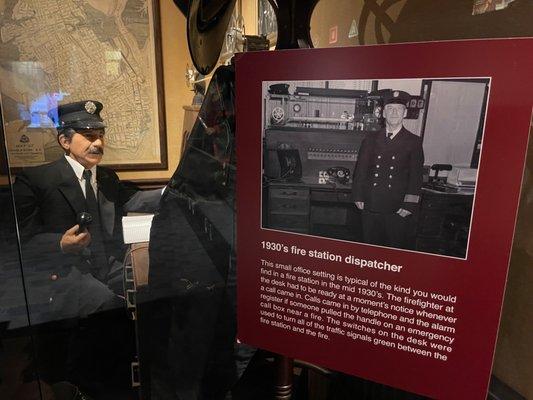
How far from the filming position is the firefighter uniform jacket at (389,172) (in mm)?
729

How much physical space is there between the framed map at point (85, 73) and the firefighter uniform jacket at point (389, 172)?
3.48ft

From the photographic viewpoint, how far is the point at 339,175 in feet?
2.60

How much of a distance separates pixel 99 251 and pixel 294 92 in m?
1.17

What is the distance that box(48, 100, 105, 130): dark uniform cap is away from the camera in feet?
4.67

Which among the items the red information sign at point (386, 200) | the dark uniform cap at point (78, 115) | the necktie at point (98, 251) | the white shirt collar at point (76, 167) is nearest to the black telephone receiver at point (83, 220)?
the necktie at point (98, 251)

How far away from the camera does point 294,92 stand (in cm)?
80

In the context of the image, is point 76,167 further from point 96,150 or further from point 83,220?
point 83,220

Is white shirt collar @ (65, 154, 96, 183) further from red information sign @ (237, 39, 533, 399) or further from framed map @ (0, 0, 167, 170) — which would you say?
red information sign @ (237, 39, 533, 399)

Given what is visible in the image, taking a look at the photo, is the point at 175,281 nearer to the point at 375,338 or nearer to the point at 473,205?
the point at 375,338

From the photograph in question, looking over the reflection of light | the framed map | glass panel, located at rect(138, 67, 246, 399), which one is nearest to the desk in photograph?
glass panel, located at rect(138, 67, 246, 399)

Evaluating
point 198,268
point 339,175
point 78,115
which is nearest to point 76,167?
point 78,115

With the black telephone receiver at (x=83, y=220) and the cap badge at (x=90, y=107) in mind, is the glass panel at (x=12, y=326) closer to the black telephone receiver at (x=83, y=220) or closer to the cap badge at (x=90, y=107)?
the black telephone receiver at (x=83, y=220)

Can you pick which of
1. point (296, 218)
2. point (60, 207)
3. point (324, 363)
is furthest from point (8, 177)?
point (324, 363)

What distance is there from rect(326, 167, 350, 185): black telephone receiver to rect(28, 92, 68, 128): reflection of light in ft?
3.74
